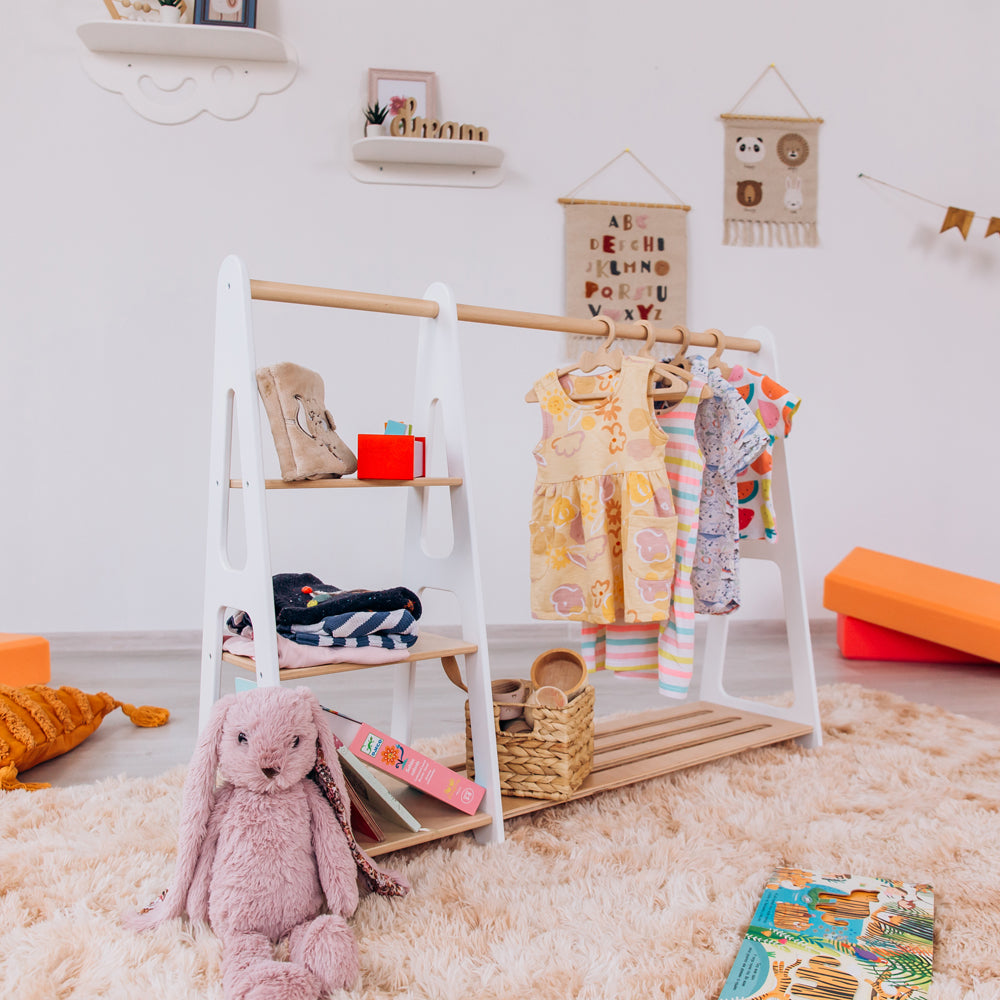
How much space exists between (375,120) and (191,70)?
67 centimetres

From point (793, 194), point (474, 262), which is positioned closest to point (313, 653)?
point (474, 262)

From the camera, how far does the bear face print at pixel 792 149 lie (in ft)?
11.3

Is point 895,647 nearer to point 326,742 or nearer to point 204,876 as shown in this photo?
point 326,742

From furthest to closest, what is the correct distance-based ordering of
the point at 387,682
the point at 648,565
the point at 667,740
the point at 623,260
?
the point at 623,260
the point at 387,682
the point at 667,740
the point at 648,565

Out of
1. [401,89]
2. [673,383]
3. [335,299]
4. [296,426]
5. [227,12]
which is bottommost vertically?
[296,426]

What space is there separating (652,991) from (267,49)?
308 centimetres

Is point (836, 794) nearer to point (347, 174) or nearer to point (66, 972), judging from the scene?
point (66, 972)

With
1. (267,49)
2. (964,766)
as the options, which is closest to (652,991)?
(964,766)

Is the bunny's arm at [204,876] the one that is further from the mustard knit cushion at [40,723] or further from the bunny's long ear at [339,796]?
the mustard knit cushion at [40,723]

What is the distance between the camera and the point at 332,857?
3.95 ft

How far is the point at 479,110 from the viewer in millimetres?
3248

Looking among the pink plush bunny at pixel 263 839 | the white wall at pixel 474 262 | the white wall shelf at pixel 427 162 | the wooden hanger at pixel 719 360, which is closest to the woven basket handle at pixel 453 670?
the pink plush bunny at pixel 263 839

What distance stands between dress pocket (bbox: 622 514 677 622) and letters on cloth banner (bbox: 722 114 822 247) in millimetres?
2129

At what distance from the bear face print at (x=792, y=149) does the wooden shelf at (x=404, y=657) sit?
272 cm
